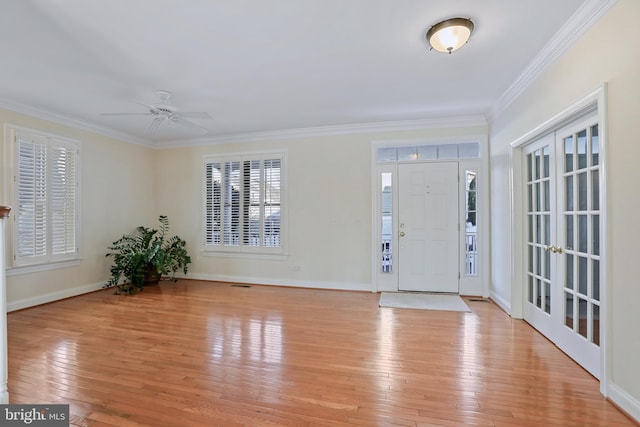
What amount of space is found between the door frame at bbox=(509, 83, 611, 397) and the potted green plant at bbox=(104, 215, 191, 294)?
5.19 m

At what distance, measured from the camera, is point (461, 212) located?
4.59 m

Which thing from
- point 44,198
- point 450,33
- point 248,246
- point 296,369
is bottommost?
point 296,369

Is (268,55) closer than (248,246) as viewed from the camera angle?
Yes

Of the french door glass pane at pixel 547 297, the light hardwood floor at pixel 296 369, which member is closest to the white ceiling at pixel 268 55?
the french door glass pane at pixel 547 297

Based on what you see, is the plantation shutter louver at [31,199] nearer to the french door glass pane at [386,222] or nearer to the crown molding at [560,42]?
the french door glass pane at [386,222]

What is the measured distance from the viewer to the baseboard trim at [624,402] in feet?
5.91

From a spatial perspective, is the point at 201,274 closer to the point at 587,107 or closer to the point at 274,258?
the point at 274,258

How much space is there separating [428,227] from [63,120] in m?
5.70

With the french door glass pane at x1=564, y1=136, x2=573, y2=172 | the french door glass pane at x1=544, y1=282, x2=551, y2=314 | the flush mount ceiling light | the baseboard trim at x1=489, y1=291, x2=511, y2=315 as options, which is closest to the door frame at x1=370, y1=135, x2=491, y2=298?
the baseboard trim at x1=489, y1=291, x2=511, y2=315

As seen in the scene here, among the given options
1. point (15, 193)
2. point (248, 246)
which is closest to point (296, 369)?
point (248, 246)

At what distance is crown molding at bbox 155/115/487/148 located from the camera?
15.0ft

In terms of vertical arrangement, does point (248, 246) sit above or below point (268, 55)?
below

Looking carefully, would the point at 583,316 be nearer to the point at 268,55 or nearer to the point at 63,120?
the point at 268,55

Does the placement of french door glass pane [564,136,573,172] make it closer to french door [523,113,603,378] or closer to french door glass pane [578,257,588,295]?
french door [523,113,603,378]
